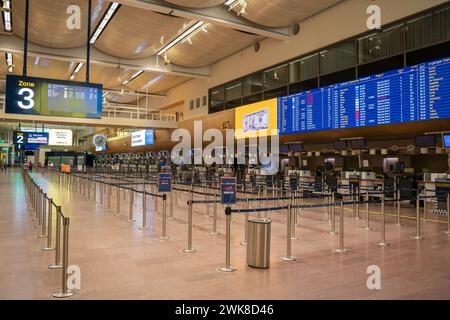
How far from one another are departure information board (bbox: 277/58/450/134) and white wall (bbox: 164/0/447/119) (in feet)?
6.03

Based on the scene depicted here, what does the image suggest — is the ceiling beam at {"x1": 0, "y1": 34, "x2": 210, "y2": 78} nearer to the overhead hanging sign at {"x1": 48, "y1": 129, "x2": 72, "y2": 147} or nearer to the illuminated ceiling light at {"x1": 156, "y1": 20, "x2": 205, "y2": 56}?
the illuminated ceiling light at {"x1": 156, "y1": 20, "x2": 205, "y2": 56}

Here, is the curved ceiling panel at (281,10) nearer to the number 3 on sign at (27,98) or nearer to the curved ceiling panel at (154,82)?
the number 3 on sign at (27,98)

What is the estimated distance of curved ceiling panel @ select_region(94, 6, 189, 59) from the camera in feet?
48.0

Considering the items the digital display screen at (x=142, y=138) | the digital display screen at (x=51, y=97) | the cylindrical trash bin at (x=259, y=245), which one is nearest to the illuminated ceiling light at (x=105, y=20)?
the digital display screen at (x=51, y=97)

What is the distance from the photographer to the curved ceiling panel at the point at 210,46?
640 inches

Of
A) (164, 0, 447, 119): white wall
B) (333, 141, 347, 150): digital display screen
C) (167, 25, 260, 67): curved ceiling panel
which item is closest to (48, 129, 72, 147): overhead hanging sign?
(167, 25, 260, 67): curved ceiling panel

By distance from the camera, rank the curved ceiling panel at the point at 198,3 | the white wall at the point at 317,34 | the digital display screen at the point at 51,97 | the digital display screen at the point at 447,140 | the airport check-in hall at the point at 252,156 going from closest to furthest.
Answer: the airport check-in hall at the point at 252,156, the digital display screen at the point at 447,140, the digital display screen at the point at 51,97, the white wall at the point at 317,34, the curved ceiling panel at the point at 198,3

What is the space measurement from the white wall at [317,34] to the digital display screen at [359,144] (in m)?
3.46

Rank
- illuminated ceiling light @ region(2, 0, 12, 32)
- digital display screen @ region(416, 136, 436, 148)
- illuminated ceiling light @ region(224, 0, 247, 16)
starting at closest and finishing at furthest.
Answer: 1. digital display screen @ region(416, 136, 436, 148)
2. illuminated ceiling light @ region(224, 0, 247, 16)
3. illuminated ceiling light @ region(2, 0, 12, 32)

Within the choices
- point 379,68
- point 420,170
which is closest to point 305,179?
point 420,170

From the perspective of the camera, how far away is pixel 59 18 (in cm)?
1486

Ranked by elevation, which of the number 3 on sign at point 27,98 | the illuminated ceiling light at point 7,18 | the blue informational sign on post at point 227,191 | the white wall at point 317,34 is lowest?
the blue informational sign on post at point 227,191

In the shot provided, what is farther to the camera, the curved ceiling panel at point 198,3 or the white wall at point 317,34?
the curved ceiling panel at point 198,3

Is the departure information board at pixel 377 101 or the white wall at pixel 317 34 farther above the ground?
the white wall at pixel 317 34
